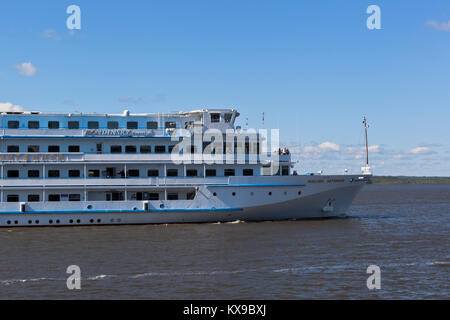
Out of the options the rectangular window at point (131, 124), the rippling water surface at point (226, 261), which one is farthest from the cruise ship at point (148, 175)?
the rippling water surface at point (226, 261)

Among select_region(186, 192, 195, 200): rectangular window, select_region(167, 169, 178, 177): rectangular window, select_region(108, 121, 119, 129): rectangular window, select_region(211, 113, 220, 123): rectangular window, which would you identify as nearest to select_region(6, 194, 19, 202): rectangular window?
select_region(108, 121, 119, 129): rectangular window

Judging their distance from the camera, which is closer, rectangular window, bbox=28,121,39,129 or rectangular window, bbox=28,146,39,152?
rectangular window, bbox=28,146,39,152

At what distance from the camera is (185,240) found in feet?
85.4

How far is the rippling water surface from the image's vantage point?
1684 cm

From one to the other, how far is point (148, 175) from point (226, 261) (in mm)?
13065

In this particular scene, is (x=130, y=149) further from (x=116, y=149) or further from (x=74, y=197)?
(x=74, y=197)

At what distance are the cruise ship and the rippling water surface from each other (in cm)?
122

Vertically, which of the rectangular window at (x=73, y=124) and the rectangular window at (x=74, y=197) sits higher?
the rectangular window at (x=73, y=124)

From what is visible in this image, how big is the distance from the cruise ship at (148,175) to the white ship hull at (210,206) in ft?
0.20

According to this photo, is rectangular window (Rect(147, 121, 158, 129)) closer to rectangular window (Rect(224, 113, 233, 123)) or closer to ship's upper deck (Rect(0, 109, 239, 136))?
ship's upper deck (Rect(0, 109, 239, 136))

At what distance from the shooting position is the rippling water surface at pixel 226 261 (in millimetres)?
16844

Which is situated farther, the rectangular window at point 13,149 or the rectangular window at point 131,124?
the rectangular window at point 131,124

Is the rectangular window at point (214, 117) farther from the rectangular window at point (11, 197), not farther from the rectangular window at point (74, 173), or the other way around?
the rectangular window at point (11, 197)
